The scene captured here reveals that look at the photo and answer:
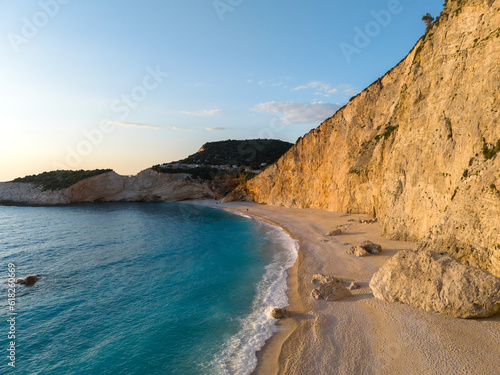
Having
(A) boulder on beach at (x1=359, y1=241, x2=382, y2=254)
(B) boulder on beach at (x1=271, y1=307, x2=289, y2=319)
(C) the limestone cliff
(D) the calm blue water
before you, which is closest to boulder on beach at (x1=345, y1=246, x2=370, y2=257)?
(A) boulder on beach at (x1=359, y1=241, x2=382, y2=254)

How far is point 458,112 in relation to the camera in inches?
698

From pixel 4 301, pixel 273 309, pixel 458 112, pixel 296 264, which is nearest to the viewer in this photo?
pixel 273 309

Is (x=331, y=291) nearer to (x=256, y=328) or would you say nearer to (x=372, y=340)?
(x=372, y=340)

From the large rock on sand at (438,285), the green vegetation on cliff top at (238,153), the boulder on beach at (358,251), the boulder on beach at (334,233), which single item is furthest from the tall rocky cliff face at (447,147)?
the green vegetation on cliff top at (238,153)

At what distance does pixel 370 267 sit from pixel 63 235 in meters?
37.5

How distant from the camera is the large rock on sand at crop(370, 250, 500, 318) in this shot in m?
11.0

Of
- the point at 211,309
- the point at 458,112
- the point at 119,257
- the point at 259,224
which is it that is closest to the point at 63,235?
the point at 119,257

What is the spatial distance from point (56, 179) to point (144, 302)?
275ft

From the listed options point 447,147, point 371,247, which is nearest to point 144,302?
point 371,247

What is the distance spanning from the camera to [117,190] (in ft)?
253

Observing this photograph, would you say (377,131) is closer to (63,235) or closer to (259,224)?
(259,224)

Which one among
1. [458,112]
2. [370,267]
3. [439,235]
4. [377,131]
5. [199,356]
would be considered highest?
[377,131]

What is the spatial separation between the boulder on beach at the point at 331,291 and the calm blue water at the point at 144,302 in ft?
6.65

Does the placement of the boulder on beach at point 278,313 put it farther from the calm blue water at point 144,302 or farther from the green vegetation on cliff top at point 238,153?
the green vegetation on cliff top at point 238,153
